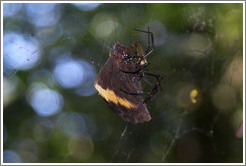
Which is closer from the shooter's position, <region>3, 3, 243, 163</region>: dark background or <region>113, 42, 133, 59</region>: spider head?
<region>113, 42, 133, 59</region>: spider head

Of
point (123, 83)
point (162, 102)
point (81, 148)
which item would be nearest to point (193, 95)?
point (162, 102)

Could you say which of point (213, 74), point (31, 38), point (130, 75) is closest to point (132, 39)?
point (130, 75)

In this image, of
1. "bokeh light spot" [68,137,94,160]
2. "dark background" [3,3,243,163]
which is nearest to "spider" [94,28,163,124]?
"dark background" [3,3,243,163]

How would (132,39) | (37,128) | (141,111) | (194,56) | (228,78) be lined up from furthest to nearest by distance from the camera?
(37,128) → (228,78) → (194,56) → (132,39) → (141,111)

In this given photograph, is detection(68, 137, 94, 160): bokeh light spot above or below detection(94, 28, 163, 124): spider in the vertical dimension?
below

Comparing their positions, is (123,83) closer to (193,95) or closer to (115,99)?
(115,99)

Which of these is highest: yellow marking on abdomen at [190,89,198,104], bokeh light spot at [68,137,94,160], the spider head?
the spider head

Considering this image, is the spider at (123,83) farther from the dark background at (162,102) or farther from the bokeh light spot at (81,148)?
the bokeh light spot at (81,148)

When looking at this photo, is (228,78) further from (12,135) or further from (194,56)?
(12,135)

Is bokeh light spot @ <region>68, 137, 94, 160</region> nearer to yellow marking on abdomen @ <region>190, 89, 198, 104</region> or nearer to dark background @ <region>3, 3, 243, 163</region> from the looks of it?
dark background @ <region>3, 3, 243, 163</region>
